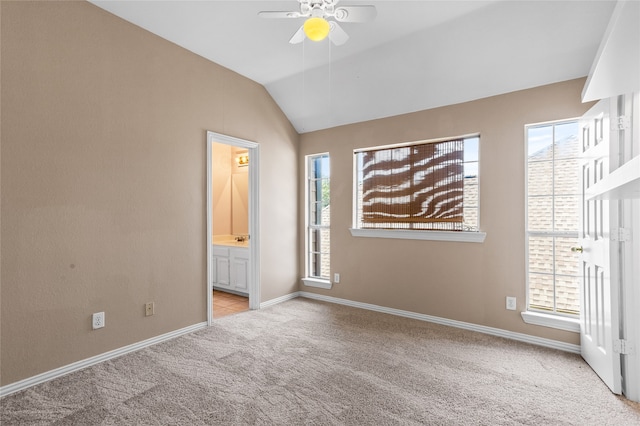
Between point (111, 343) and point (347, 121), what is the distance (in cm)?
352

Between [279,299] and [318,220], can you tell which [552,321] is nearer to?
[318,220]

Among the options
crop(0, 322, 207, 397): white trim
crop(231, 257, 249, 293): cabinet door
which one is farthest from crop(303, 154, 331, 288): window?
crop(0, 322, 207, 397): white trim

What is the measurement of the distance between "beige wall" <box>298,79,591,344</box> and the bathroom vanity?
1.41 meters

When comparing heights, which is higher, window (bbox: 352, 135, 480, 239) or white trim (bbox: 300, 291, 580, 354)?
window (bbox: 352, 135, 480, 239)

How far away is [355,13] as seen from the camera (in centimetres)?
216

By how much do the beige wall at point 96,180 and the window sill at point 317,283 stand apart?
5.27ft

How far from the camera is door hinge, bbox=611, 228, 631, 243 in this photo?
231 cm

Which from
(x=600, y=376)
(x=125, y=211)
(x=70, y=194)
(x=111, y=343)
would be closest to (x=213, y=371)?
(x=111, y=343)

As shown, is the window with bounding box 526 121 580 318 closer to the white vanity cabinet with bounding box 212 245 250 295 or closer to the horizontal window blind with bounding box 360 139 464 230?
the horizontal window blind with bounding box 360 139 464 230

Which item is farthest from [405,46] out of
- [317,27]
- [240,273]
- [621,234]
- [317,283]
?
[240,273]

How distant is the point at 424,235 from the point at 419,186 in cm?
58

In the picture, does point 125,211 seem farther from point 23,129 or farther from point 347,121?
point 347,121

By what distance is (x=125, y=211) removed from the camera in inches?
117

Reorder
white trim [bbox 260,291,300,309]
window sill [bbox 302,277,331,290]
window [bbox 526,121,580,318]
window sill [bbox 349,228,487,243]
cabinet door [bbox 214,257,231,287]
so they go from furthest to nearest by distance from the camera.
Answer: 1. cabinet door [bbox 214,257,231,287]
2. window sill [bbox 302,277,331,290]
3. white trim [bbox 260,291,300,309]
4. window sill [bbox 349,228,487,243]
5. window [bbox 526,121,580,318]
